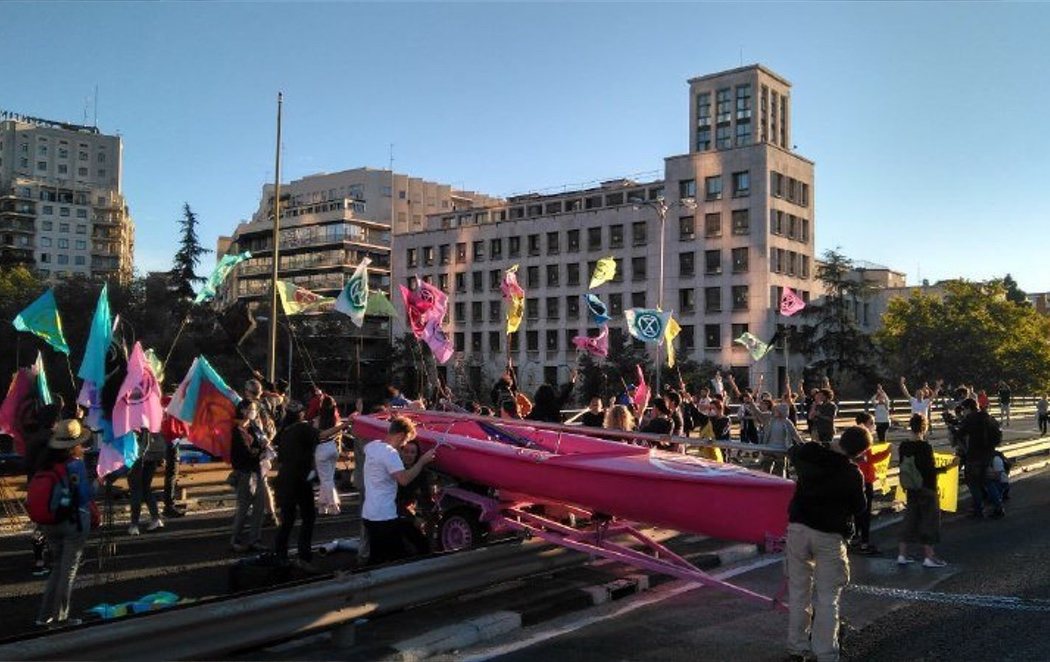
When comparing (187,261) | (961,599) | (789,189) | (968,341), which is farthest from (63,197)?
(961,599)

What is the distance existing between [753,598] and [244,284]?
331ft

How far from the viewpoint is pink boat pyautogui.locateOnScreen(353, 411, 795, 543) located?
25.5 ft

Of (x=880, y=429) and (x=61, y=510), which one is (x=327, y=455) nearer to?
(x=61, y=510)

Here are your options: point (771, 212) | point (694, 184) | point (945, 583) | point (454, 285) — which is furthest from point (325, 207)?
point (945, 583)

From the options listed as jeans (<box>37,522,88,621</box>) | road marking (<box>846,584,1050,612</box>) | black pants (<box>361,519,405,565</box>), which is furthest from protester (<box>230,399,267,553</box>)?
road marking (<box>846,584,1050,612</box>)

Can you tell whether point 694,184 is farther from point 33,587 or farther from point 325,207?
point 33,587

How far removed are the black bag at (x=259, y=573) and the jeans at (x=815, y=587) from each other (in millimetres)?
4274

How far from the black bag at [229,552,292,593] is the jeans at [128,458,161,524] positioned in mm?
3976

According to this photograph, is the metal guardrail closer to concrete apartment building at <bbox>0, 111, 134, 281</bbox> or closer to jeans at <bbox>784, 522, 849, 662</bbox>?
jeans at <bbox>784, 522, 849, 662</bbox>

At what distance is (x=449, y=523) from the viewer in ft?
31.9

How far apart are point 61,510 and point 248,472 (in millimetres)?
3388

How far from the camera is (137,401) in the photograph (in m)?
10.3

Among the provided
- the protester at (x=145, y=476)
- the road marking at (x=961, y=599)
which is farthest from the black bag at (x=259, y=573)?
the road marking at (x=961, y=599)

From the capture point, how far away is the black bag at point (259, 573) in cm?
776
